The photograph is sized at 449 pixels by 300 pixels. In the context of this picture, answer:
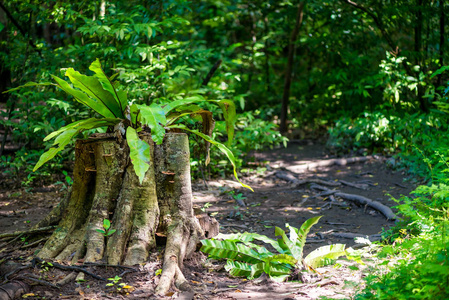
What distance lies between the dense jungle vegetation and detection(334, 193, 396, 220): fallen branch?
441mm

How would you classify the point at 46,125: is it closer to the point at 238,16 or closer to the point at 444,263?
the point at 444,263

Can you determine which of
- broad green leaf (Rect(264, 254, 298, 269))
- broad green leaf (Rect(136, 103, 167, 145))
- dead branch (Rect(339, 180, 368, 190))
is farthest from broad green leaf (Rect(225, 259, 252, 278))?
dead branch (Rect(339, 180, 368, 190))

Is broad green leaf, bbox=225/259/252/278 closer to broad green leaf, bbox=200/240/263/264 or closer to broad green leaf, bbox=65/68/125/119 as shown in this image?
broad green leaf, bbox=200/240/263/264

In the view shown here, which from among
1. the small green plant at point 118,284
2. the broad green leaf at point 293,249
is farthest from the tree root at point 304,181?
the small green plant at point 118,284

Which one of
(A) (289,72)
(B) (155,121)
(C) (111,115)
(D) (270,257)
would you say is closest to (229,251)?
(D) (270,257)

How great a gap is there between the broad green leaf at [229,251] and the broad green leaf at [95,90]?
129 cm

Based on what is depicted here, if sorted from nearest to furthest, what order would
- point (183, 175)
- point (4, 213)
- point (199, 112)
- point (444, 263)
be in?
point (444, 263) → point (183, 175) → point (199, 112) → point (4, 213)

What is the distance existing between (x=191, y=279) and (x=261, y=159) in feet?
18.7

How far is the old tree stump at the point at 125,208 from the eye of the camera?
2877 millimetres

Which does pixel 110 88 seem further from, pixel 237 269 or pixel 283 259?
pixel 283 259

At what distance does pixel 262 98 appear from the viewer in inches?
459

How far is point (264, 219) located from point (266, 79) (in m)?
A: 7.90

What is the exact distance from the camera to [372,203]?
16.1 feet

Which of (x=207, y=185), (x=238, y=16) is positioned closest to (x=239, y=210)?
(x=207, y=185)
